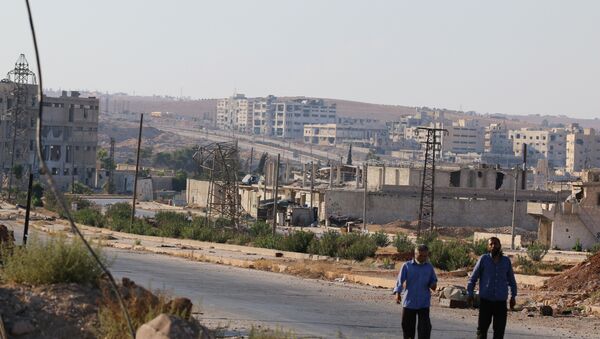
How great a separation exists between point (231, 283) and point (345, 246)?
12023 mm

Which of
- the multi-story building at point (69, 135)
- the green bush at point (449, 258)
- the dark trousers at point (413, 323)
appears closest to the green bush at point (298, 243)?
the green bush at point (449, 258)

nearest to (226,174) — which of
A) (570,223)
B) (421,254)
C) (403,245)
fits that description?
(403,245)

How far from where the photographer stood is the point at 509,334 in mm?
19141

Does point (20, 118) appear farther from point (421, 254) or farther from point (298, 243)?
point (421, 254)

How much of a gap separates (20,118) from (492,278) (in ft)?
266

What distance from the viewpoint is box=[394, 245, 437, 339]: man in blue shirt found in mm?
14344

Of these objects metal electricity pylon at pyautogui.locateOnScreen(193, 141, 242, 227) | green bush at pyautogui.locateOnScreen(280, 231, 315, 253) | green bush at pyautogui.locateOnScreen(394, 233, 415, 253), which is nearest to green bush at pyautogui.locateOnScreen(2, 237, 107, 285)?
green bush at pyautogui.locateOnScreen(394, 233, 415, 253)

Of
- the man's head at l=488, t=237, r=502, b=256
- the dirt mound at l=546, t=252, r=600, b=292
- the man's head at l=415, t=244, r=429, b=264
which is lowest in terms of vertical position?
the dirt mound at l=546, t=252, r=600, b=292

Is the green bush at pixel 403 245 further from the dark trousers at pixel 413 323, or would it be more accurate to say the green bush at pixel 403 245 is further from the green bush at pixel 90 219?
the dark trousers at pixel 413 323

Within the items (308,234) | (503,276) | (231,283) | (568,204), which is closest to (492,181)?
(568,204)

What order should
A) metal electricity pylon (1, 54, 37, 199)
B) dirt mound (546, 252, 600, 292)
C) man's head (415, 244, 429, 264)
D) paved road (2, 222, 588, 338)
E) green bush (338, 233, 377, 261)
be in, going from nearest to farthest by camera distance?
man's head (415, 244, 429, 264)
paved road (2, 222, 588, 338)
dirt mound (546, 252, 600, 292)
green bush (338, 233, 377, 261)
metal electricity pylon (1, 54, 37, 199)

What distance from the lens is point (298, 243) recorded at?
43.1m

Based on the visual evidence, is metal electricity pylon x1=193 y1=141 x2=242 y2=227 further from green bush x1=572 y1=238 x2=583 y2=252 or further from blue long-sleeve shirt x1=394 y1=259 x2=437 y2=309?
blue long-sleeve shirt x1=394 y1=259 x2=437 y2=309

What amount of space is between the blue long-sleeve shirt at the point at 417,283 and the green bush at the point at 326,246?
25770 millimetres
